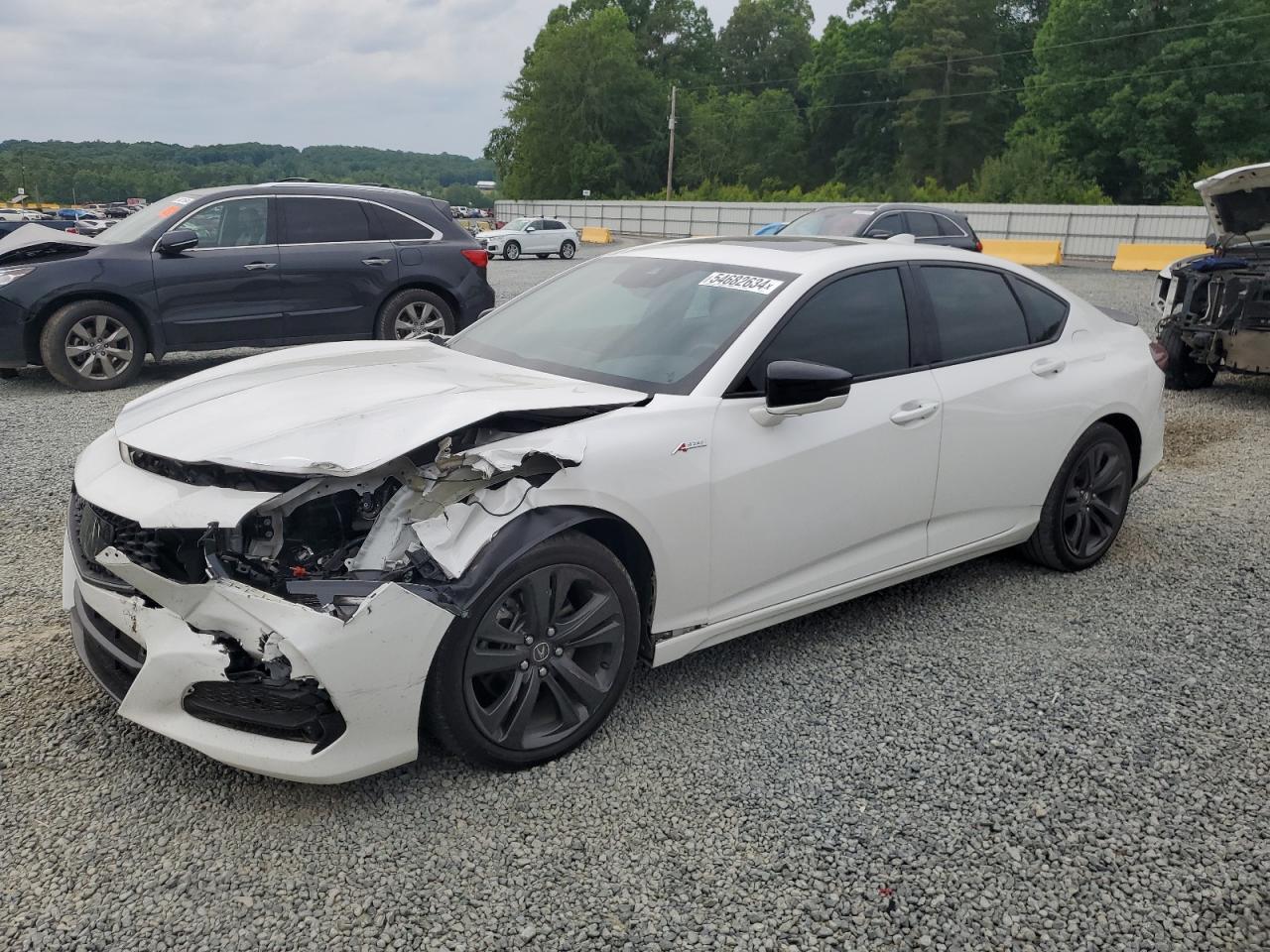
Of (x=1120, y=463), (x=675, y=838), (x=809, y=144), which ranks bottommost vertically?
(x=675, y=838)

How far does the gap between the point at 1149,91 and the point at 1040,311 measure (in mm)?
54499

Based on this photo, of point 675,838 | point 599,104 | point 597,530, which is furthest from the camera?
point 599,104

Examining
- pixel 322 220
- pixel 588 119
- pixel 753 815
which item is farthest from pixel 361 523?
pixel 588 119

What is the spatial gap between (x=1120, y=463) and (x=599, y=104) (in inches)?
2971

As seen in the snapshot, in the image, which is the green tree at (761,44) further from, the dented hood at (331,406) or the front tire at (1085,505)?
the dented hood at (331,406)

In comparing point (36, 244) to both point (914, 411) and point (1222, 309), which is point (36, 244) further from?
point (1222, 309)

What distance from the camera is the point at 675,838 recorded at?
2.86m

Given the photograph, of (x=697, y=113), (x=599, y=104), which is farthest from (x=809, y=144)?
(x=599, y=104)

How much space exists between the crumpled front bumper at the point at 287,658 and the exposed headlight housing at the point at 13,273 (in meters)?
6.97

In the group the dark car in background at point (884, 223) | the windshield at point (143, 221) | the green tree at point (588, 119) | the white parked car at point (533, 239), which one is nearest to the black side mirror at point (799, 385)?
the windshield at point (143, 221)

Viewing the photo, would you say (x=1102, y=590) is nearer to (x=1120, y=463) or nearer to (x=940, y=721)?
(x=1120, y=463)

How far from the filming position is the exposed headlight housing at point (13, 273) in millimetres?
8577

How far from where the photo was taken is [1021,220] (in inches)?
1430

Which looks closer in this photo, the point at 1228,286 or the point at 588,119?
the point at 1228,286
